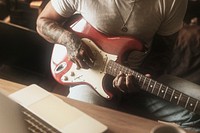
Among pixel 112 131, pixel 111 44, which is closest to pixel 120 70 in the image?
pixel 111 44

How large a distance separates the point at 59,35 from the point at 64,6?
124 mm

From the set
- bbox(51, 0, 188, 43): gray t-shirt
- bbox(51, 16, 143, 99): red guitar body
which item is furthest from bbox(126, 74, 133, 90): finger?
bbox(51, 0, 188, 43): gray t-shirt

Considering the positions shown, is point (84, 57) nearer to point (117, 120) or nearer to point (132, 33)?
point (132, 33)

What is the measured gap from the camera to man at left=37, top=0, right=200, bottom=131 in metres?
1.34

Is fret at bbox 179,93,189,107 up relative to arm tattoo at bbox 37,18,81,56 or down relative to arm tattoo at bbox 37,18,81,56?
down

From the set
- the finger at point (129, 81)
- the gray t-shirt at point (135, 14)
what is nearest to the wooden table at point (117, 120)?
the finger at point (129, 81)

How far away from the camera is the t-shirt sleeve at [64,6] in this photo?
1418 mm

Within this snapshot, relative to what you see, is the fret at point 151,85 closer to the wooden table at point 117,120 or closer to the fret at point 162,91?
the fret at point 162,91

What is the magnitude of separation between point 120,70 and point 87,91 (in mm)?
169

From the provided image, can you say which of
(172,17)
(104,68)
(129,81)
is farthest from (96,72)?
(172,17)

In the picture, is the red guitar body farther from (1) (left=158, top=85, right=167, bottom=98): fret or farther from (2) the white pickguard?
(1) (left=158, top=85, right=167, bottom=98): fret

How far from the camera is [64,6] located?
4.67ft

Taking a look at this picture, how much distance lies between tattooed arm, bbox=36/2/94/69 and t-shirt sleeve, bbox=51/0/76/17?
21 mm

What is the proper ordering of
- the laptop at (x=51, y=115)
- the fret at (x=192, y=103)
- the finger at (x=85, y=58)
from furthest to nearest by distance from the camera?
the finger at (x=85, y=58) → the fret at (x=192, y=103) → the laptop at (x=51, y=115)
